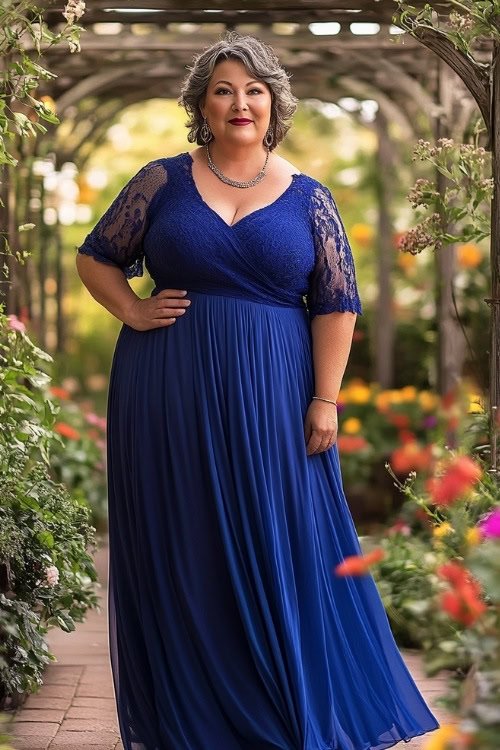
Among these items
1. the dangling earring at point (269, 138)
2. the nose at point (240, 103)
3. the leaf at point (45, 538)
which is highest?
the nose at point (240, 103)

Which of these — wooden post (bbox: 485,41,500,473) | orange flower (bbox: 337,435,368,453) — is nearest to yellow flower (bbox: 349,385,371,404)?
A: orange flower (bbox: 337,435,368,453)

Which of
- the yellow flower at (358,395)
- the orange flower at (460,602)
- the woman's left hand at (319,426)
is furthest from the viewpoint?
the yellow flower at (358,395)

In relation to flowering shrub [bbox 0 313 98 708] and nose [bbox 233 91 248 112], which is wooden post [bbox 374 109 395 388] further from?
nose [bbox 233 91 248 112]

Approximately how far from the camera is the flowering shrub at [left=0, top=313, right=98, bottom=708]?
3.38 m

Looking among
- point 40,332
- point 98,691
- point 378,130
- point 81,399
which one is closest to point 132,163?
point 81,399

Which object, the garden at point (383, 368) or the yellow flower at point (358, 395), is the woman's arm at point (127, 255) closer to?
the garden at point (383, 368)

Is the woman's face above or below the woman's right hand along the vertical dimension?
above

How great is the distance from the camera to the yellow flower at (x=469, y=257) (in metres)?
6.86

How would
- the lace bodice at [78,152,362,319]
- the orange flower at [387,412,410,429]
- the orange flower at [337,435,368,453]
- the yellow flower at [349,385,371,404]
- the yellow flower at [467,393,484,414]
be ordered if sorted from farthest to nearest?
the yellow flower at [349,385,371,404] < the orange flower at [337,435,368,453] < the orange flower at [387,412,410,429] < the yellow flower at [467,393,484,414] < the lace bodice at [78,152,362,319]

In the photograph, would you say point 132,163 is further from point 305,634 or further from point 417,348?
point 305,634

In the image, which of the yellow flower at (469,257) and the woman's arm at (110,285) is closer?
the woman's arm at (110,285)

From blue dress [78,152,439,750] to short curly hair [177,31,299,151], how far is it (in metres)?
0.12

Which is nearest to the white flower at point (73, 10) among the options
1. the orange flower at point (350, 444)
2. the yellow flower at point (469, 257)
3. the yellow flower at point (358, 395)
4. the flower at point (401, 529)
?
the flower at point (401, 529)

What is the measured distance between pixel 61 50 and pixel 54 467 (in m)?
1.89
